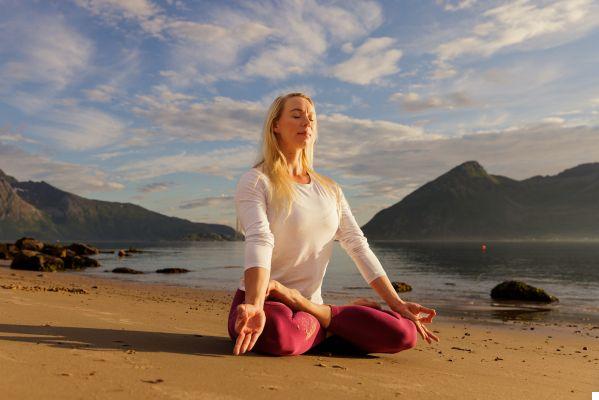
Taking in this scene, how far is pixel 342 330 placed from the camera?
4.39m

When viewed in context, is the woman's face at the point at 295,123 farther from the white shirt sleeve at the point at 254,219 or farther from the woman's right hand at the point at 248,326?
the woman's right hand at the point at 248,326

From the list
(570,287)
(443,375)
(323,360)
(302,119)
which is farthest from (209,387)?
(570,287)

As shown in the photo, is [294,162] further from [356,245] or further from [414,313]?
[414,313]

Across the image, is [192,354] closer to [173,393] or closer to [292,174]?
[173,393]

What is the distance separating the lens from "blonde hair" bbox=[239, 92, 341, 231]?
14.1 ft

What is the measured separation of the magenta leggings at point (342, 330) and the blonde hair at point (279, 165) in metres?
0.90

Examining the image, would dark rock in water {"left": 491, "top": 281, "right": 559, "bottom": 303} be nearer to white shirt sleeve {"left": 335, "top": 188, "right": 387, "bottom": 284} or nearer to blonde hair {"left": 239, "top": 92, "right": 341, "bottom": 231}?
white shirt sleeve {"left": 335, "top": 188, "right": 387, "bottom": 284}

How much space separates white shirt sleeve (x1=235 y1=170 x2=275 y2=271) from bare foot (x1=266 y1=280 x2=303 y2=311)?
9.2 inches

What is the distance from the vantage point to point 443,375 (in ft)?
13.2

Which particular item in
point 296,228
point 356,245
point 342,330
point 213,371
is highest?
point 296,228

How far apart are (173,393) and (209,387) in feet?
0.82

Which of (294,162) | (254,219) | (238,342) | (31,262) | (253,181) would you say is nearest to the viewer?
(238,342)

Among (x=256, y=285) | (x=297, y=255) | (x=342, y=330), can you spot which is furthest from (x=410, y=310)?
(x=256, y=285)

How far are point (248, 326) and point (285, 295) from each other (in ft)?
1.76
